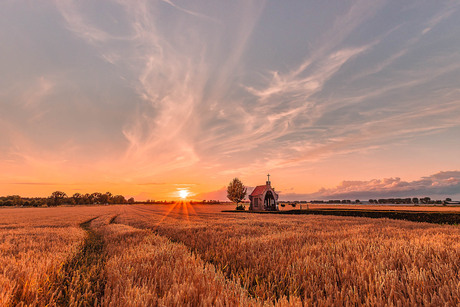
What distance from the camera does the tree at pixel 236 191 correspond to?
75562 millimetres

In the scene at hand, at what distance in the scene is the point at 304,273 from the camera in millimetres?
3861

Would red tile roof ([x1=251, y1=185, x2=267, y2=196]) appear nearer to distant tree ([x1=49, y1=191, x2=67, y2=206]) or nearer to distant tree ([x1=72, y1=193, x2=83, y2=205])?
distant tree ([x1=49, y1=191, x2=67, y2=206])

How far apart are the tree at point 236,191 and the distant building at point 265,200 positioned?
2181 centimetres

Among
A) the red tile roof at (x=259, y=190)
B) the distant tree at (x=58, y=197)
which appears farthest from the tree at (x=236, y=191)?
the distant tree at (x=58, y=197)

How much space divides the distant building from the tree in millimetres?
21812

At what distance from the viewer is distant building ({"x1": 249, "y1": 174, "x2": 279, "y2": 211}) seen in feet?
170

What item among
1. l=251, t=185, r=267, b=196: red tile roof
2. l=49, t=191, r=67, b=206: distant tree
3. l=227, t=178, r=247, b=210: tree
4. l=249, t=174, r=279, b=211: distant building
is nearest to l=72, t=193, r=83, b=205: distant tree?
l=49, t=191, r=67, b=206: distant tree

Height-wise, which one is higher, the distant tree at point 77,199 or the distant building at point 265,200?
the distant tree at point 77,199

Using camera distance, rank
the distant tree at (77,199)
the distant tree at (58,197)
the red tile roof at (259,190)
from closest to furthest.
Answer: the red tile roof at (259,190)
the distant tree at (58,197)
the distant tree at (77,199)

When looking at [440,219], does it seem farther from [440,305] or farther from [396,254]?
[440,305]

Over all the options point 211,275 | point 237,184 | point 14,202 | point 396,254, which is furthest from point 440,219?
point 14,202

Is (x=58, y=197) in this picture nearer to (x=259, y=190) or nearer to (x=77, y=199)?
(x=77, y=199)

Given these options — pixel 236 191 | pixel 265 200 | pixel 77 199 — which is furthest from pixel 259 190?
pixel 77 199

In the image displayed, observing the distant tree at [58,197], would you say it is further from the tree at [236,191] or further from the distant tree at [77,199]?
the tree at [236,191]
